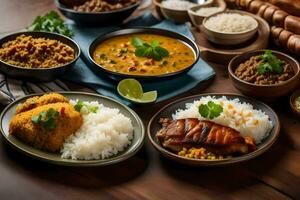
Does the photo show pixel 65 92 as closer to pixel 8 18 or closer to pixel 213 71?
pixel 213 71

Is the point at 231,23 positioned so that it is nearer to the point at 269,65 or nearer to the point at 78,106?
the point at 269,65

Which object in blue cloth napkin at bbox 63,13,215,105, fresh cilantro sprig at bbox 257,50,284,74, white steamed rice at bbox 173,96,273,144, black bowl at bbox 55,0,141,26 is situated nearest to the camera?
white steamed rice at bbox 173,96,273,144

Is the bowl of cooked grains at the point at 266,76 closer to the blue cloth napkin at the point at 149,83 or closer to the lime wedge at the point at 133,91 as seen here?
the blue cloth napkin at the point at 149,83

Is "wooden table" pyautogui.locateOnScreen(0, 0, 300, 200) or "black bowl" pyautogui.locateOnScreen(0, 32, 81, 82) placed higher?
"black bowl" pyautogui.locateOnScreen(0, 32, 81, 82)

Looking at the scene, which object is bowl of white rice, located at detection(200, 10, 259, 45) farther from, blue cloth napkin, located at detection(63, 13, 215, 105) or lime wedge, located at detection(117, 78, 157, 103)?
lime wedge, located at detection(117, 78, 157, 103)

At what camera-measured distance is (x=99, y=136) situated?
7.25 feet

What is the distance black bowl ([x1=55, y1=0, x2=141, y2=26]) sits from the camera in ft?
10.8

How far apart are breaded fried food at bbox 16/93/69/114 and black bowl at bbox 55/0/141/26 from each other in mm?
991

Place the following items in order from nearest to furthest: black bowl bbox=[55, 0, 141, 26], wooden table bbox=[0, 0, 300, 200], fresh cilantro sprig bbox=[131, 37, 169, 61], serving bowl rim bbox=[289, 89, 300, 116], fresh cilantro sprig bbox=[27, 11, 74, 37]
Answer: wooden table bbox=[0, 0, 300, 200] < serving bowl rim bbox=[289, 89, 300, 116] < fresh cilantro sprig bbox=[131, 37, 169, 61] < fresh cilantro sprig bbox=[27, 11, 74, 37] < black bowl bbox=[55, 0, 141, 26]

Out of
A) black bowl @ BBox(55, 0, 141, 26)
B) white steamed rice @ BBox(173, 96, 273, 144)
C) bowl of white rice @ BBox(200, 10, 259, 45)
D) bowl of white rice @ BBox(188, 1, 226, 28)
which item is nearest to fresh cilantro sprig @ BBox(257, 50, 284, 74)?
white steamed rice @ BBox(173, 96, 273, 144)

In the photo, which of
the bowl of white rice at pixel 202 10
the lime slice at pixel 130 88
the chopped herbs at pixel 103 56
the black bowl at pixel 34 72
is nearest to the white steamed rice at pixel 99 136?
the lime slice at pixel 130 88

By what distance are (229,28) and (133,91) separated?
0.73 metres

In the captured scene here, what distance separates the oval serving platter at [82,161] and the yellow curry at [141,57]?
11.3 inches

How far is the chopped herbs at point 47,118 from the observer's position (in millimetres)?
2197
